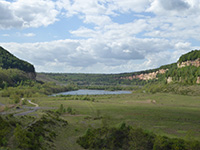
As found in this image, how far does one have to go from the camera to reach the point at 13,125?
37.5 meters

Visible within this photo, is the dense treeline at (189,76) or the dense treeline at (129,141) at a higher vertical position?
the dense treeline at (189,76)

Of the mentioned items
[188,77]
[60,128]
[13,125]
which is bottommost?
[60,128]

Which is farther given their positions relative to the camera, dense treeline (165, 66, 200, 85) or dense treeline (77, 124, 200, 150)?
dense treeline (165, 66, 200, 85)

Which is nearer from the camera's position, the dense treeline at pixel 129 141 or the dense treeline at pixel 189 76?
the dense treeline at pixel 129 141

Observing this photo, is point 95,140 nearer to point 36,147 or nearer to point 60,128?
point 36,147

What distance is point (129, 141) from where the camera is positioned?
3562cm

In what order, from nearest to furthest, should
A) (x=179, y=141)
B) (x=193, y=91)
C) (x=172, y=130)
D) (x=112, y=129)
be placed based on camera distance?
(x=179, y=141)
(x=112, y=129)
(x=172, y=130)
(x=193, y=91)

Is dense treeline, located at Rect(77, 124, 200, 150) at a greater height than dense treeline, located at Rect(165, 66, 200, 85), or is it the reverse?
dense treeline, located at Rect(165, 66, 200, 85)

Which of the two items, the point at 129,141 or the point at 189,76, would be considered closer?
the point at 129,141

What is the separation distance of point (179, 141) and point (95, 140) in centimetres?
1353

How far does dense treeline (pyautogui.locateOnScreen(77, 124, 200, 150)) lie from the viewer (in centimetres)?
3196

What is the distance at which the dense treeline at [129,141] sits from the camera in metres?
32.0

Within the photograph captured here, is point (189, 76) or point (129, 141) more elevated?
point (189, 76)

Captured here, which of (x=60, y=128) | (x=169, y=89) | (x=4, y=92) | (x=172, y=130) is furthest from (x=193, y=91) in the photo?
(x=4, y=92)
